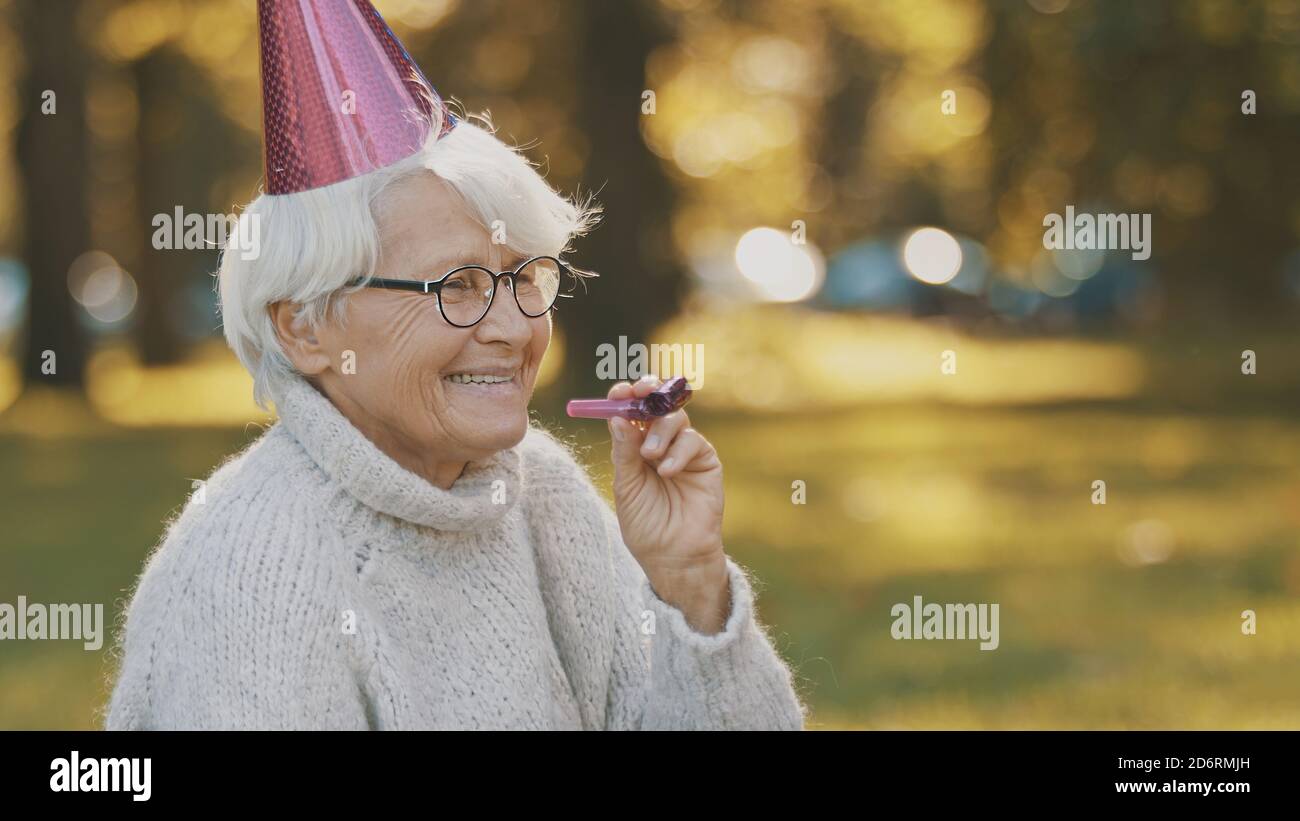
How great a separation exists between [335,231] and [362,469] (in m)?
0.41

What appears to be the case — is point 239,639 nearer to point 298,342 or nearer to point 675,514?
point 298,342

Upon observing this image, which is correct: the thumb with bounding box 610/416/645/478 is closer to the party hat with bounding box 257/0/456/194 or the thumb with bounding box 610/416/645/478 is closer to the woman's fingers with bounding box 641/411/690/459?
the woman's fingers with bounding box 641/411/690/459

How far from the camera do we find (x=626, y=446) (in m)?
2.88

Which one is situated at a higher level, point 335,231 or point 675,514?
point 335,231

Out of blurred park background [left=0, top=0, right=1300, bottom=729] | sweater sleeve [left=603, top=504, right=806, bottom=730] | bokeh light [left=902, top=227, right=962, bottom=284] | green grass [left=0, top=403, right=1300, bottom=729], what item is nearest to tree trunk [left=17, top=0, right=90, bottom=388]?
blurred park background [left=0, top=0, right=1300, bottom=729]

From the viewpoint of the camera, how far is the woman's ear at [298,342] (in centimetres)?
278

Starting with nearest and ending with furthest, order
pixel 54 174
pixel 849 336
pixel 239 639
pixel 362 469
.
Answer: pixel 239 639 → pixel 362 469 → pixel 54 174 → pixel 849 336

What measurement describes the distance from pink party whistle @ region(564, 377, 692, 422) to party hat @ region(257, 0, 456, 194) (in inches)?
22.3

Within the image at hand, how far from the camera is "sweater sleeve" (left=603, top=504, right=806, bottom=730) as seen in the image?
9.48 ft

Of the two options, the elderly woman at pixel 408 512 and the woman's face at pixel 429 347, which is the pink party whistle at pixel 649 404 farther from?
the woman's face at pixel 429 347

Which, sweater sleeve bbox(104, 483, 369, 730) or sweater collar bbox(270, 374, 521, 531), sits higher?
sweater collar bbox(270, 374, 521, 531)

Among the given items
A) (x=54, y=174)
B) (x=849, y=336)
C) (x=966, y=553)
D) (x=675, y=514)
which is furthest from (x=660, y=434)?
(x=849, y=336)

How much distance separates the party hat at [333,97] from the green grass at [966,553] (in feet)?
5.44

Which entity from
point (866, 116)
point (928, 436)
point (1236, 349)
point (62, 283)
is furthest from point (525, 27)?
point (866, 116)
